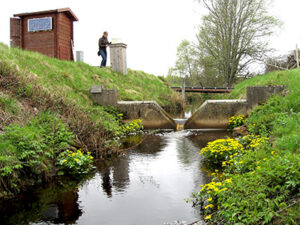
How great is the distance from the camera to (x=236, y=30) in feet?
86.0

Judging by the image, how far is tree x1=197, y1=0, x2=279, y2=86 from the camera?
25734mm

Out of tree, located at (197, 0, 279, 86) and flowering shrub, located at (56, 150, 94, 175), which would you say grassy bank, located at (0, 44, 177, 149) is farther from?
tree, located at (197, 0, 279, 86)

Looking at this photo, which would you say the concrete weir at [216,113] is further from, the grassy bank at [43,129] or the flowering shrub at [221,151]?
the flowering shrub at [221,151]

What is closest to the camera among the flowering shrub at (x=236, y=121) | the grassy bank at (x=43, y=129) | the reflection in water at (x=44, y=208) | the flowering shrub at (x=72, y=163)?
the reflection in water at (x=44, y=208)

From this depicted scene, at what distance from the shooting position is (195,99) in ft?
110

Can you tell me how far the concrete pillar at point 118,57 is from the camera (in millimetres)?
19688

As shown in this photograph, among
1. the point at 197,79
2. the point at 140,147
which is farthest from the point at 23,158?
the point at 197,79

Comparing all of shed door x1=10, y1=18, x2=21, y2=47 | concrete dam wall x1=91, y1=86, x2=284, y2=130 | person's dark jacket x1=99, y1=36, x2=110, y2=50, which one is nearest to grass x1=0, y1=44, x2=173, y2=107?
concrete dam wall x1=91, y1=86, x2=284, y2=130

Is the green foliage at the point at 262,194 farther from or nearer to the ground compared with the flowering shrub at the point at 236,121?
nearer to the ground

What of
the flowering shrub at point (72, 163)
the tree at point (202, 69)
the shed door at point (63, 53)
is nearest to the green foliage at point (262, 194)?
the flowering shrub at point (72, 163)

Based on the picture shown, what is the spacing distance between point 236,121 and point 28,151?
8.70 meters

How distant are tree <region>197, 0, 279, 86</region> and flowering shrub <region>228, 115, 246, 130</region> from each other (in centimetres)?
1442

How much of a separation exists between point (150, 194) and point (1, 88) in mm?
5270

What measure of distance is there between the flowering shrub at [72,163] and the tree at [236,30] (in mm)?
21572
